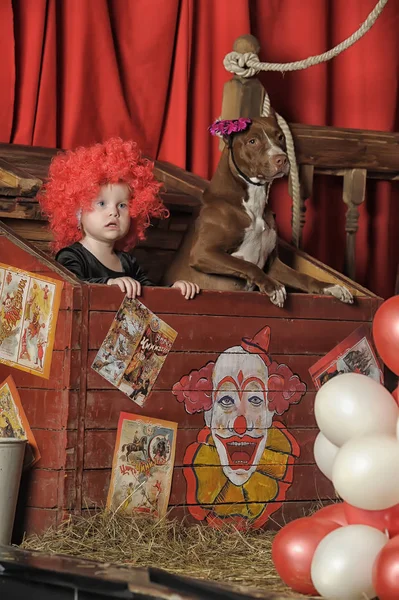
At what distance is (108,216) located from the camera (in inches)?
89.1

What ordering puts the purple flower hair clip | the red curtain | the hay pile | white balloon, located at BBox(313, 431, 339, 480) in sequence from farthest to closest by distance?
the red curtain
the purple flower hair clip
the hay pile
white balloon, located at BBox(313, 431, 339, 480)

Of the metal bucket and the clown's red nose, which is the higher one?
the clown's red nose

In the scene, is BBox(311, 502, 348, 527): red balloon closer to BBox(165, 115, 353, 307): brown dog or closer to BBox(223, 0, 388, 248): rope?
BBox(165, 115, 353, 307): brown dog

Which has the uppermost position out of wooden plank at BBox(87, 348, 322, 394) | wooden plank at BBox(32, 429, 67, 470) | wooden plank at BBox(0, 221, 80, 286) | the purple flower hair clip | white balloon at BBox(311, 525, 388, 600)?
the purple flower hair clip

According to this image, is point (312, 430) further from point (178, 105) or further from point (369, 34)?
point (369, 34)

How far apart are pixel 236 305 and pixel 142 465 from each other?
1.34 ft

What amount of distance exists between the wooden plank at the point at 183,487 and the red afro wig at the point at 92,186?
27.4 inches

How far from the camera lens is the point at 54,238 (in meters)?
2.48

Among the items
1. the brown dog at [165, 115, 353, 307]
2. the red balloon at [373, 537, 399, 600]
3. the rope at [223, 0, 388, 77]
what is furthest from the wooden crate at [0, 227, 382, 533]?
the rope at [223, 0, 388, 77]

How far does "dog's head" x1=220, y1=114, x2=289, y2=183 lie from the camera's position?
231cm

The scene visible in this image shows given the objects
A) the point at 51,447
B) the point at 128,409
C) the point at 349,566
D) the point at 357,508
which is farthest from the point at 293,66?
the point at 349,566

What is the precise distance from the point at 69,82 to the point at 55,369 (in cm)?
125

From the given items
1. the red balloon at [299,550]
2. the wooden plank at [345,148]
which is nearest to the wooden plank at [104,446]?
the red balloon at [299,550]

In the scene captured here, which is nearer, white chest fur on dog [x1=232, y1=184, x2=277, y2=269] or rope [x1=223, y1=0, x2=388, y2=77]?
white chest fur on dog [x1=232, y1=184, x2=277, y2=269]
